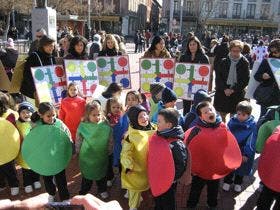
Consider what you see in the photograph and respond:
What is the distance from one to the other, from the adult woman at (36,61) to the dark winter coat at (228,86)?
9.07 feet

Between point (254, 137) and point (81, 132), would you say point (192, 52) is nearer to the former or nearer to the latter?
point (254, 137)

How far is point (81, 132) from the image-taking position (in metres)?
4.53

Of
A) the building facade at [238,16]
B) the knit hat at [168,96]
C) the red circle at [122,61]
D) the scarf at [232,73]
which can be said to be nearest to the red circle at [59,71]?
the red circle at [122,61]

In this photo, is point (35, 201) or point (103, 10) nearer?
point (35, 201)

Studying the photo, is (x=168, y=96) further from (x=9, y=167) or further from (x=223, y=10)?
(x=223, y=10)

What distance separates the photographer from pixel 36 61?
598 cm

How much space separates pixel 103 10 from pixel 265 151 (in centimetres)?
5296

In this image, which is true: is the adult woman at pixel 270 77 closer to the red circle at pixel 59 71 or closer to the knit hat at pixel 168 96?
the knit hat at pixel 168 96

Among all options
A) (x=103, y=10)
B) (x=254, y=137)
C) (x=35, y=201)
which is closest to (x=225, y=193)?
(x=254, y=137)

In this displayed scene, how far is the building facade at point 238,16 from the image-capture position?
6931 cm

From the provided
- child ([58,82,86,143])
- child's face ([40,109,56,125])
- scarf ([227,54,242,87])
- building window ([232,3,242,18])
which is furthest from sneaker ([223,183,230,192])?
building window ([232,3,242,18])

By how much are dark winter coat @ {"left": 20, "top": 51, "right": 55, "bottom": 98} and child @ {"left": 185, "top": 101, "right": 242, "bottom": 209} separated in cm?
288

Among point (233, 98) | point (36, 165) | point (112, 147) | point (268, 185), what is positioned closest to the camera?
point (268, 185)

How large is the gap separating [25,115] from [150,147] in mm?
1865
